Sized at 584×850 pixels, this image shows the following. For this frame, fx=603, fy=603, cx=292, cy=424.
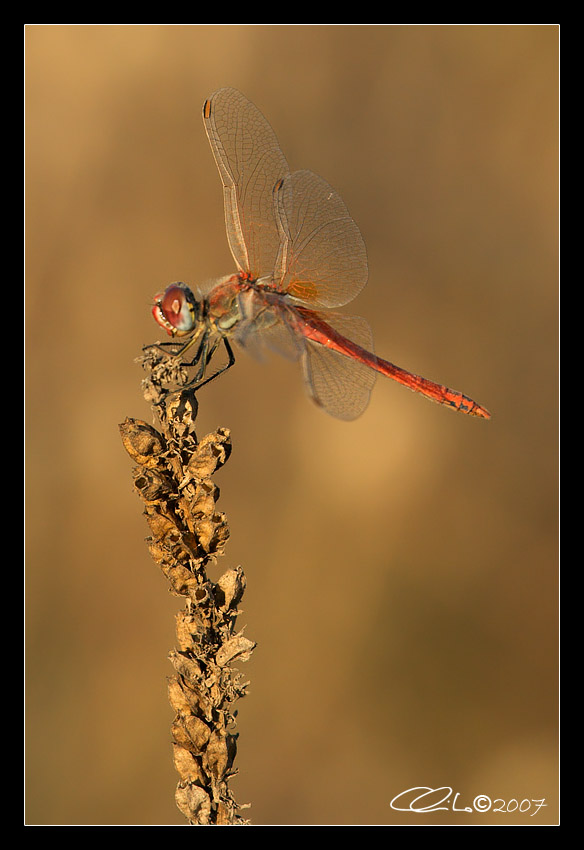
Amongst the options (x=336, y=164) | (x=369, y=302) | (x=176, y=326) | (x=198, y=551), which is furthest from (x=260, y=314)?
(x=336, y=164)

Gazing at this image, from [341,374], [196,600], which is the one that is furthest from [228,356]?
[196,600]

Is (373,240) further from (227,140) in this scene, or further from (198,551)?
(198,551)

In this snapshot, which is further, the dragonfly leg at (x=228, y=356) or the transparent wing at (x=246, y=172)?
the transparent wing at (x=246, y=172)

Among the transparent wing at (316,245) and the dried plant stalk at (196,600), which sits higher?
the transparent wing at (316,245)

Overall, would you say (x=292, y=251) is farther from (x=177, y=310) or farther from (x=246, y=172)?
(x=177, y=310)

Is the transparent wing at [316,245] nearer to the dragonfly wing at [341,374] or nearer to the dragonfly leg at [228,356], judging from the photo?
the dragonfly wing at [341,374]

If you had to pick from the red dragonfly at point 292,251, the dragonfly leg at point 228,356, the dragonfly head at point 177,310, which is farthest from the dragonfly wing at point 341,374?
the dragonfly head at point 177,310
